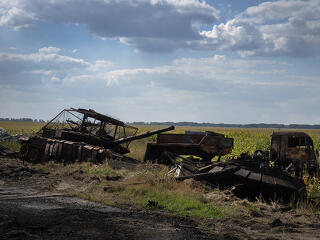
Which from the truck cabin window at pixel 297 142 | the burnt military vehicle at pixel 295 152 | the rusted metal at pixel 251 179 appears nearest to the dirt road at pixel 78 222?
the rusted metal at pixel 251 179

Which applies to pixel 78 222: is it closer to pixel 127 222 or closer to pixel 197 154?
pixel 127 222

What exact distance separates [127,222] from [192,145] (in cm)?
1069

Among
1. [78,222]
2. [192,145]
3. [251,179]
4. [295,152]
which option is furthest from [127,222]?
[192,145]

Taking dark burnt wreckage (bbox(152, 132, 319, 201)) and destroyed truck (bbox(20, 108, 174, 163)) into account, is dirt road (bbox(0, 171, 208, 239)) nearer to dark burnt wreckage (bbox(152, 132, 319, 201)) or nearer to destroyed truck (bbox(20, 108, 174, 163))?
dark burnt wreckage (bbox(152, 132, 319, 201))

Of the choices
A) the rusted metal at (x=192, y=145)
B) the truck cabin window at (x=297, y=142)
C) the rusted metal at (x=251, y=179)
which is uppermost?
the truck cabin window at (x=297, y=142)

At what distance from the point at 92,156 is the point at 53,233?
31.1 feet

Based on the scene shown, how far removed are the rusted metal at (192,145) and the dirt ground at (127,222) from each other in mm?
7428

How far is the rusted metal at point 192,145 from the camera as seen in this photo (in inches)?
709

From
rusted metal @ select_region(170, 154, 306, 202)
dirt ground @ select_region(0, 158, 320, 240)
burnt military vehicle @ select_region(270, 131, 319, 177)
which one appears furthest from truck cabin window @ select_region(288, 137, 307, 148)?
dirt ground @ select_region(0, 158, 320, 240)

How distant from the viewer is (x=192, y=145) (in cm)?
1794

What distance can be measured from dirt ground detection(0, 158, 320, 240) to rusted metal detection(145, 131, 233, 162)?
7428 millimetres

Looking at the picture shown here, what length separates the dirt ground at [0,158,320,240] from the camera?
6527 millimetres

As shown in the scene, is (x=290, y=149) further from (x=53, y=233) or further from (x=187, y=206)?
(x=53, y=233)

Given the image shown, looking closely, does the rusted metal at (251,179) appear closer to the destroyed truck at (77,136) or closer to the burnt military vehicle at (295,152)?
the burnt military vehicle at (295,152)
